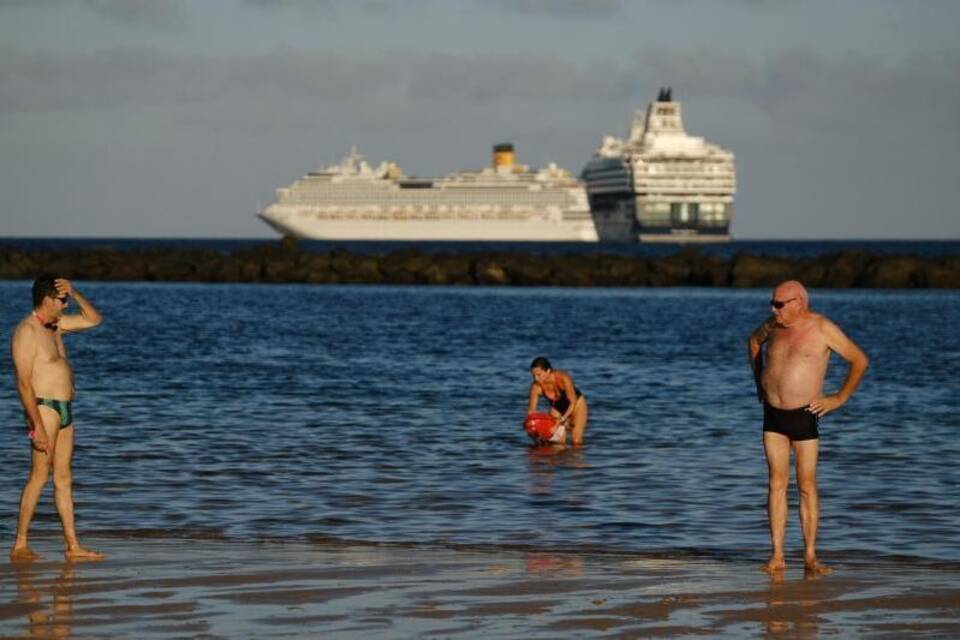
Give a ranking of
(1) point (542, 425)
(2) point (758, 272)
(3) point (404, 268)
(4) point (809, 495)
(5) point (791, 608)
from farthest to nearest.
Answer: (3) point (404, 268)
(2) point (758, 272)
(1) point (542, 425)
(4) point (809, 495)
(5) point (791, 608)

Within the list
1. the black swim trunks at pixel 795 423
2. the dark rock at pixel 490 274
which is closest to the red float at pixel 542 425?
the black swim trunks at pixel 795 423

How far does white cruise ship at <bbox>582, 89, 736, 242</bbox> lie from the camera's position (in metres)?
176

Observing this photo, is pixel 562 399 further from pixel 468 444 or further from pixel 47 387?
pixel 47 387

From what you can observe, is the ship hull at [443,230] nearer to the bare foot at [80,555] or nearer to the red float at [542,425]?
the red float at [542,425]

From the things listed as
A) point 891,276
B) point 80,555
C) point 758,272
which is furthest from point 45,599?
point 758,272

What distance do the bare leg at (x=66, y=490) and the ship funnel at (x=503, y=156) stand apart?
15338cm

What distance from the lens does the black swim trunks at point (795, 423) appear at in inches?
366

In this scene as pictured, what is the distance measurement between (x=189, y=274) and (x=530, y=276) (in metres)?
14.7

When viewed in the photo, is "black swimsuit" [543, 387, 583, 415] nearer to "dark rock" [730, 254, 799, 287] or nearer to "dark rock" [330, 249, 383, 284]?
"dark rock" [730, 254, 799, 287]

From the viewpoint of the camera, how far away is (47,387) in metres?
9.36

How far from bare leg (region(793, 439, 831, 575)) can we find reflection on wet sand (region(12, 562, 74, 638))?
3.77m

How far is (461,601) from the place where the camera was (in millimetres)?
8438

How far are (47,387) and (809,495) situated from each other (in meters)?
4.05

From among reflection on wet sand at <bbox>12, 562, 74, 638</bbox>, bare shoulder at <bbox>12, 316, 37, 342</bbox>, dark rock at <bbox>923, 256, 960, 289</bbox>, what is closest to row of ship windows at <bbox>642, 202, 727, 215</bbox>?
dark rock at <bbox>923, 256, 960, 289</bbox>
